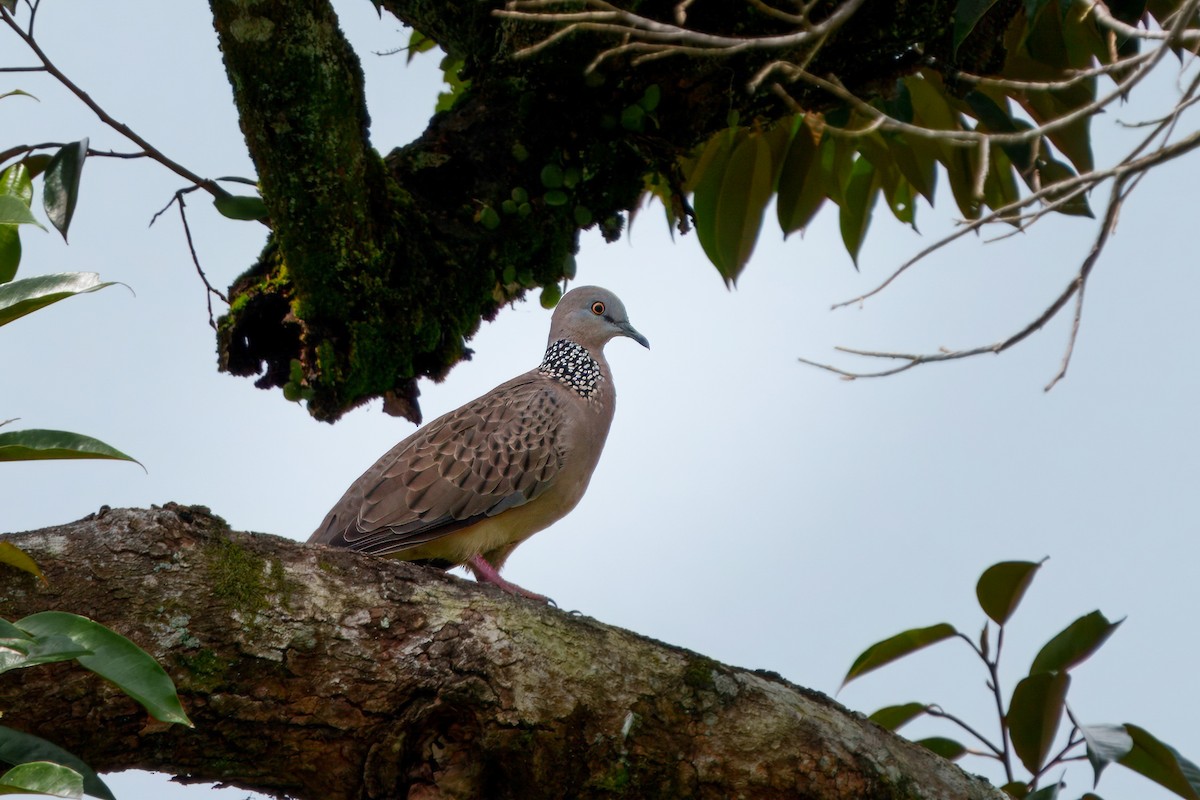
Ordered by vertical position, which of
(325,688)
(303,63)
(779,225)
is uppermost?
(779,225)

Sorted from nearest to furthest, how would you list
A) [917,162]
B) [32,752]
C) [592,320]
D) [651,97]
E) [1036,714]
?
[32,752], [1036,714], [651,97], [917,162], [592,320]

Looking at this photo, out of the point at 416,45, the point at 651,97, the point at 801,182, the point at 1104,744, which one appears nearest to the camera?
the point at 1104,744

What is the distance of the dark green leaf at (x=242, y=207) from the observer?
174 inches

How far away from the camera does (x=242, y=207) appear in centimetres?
443

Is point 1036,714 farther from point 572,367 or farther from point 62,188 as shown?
point 62,188

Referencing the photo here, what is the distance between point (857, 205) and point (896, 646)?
2041 millimetres

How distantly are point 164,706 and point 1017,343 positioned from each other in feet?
5.20

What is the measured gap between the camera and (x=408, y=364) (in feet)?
14.9

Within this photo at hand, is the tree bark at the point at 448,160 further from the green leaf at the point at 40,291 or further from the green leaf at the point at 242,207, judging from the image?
the green leaf at the point at 40,291

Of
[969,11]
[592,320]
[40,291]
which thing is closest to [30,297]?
[40,291]

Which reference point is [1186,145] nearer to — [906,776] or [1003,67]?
[906,776]

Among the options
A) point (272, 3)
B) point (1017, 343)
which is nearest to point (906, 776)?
point (1017, 343)

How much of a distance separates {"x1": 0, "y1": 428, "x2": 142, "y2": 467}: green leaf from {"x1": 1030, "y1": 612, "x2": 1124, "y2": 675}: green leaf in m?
2.38

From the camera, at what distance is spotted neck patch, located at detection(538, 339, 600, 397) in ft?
18.8
